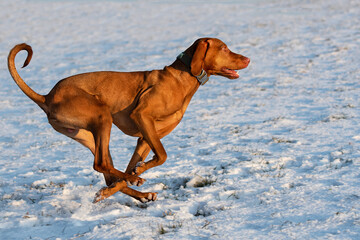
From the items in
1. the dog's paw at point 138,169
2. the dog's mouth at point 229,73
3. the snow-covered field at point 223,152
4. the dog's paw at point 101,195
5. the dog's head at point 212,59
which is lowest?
the snow-covered field at point 223,152

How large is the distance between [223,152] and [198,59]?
5.84 feet

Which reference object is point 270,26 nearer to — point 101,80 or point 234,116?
point 234,116

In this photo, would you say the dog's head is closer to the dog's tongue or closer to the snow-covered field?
the dog's tongue

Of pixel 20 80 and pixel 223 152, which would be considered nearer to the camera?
pixel 20 80

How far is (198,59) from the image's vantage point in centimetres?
488

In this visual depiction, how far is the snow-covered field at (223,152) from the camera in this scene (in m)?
3.98

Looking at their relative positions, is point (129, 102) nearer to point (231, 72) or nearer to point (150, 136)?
point (150, 136)

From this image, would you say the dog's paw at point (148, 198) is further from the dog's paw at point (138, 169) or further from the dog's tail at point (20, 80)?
the dog's tail at point (20, 80)

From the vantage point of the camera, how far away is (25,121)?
8.98 metres

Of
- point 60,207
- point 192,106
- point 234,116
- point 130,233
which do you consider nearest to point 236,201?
point 130,233

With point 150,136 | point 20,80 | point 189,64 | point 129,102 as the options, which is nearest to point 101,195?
point 150,136

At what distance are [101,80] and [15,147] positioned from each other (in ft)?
10.7

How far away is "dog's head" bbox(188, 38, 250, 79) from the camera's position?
16.0ft

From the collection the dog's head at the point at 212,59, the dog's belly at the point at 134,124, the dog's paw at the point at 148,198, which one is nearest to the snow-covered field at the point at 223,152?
the dog's paw at the point at 148,198
